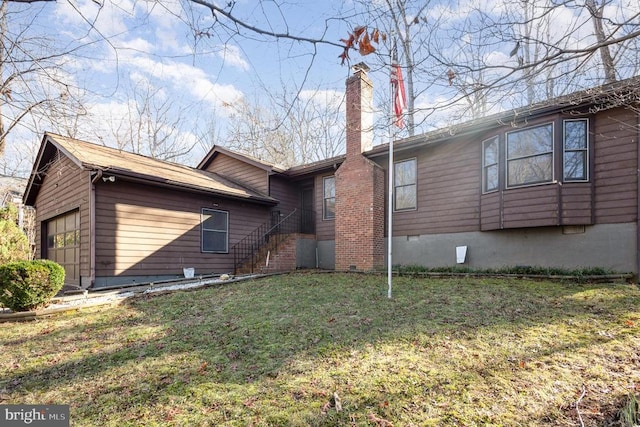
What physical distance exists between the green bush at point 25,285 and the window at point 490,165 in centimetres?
993

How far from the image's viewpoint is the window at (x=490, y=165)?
8617 millimetres

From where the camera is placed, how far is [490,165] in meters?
8.74

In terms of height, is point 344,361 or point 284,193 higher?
point 284,193

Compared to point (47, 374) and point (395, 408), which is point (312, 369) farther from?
point (47, 374)

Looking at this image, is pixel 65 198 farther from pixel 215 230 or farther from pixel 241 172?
pixel 241 172

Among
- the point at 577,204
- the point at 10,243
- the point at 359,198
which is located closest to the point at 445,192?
the point at 359,198

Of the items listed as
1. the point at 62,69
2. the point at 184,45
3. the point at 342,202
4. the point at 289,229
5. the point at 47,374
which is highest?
the point at 62,69

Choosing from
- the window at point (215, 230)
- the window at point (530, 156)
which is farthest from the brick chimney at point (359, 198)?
the window at point (215, 230)

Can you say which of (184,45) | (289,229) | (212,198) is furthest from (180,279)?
(184,45)

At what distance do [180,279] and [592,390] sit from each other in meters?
9.50

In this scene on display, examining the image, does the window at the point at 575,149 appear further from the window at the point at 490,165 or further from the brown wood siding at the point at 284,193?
the brown wood siding at the point at 284,193

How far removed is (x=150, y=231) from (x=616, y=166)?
1168cm

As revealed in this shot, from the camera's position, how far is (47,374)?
3764 millimetres

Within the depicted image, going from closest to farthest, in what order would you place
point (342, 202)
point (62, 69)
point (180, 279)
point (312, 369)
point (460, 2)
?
1. point (312, 369)
2. point (460, 2)
3. point (62, 69)
4. point (180, 279)
5. point (342, 202)
